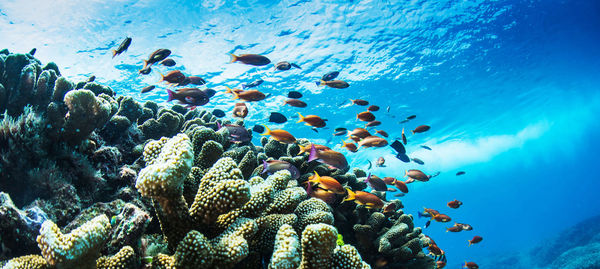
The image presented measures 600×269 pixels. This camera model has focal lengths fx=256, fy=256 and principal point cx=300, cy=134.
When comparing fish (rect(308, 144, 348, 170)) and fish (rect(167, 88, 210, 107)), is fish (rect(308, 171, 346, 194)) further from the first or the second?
fish (rect(167, 88, 210, 107))

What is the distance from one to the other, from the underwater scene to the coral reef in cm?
1

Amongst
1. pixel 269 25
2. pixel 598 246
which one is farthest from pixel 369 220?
pixel 598 246

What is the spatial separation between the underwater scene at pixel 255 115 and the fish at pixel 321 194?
28mm

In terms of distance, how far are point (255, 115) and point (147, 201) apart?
18183 mm

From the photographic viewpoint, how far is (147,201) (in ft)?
8.82

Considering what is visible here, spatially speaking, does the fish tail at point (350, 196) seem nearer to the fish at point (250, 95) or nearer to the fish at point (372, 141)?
the fish at point (372, 141)

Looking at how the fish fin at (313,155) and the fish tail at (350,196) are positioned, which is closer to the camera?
the fish tail at (350,196)

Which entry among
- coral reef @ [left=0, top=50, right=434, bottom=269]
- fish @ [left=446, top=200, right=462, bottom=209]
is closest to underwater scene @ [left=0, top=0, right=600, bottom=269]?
coral reef @ [left=0, top=50, right=434, bottom=269]

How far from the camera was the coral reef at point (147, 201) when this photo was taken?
1432 mm

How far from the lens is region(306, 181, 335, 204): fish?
3.88 meters

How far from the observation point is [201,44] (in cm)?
1441

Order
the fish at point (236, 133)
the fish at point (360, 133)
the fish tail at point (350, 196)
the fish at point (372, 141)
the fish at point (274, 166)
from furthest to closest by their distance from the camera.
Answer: the fish at point (360, 133)
the fish at point (372, 141)
the fish at point (236, 133)
the fish tail at point (350, 196)
the fish at point (274, 166)

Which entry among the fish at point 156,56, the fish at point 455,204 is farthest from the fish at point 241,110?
the fish at point 455,204

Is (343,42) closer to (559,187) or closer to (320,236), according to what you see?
(320,236)
